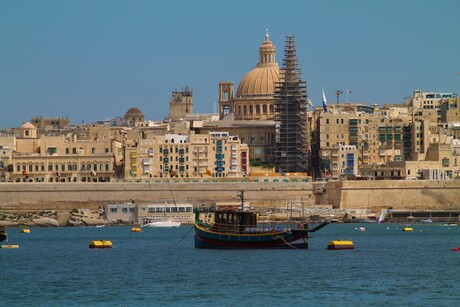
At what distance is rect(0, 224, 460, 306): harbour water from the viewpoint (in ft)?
159

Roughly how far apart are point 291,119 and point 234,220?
5727cm

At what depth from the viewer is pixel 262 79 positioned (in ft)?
454

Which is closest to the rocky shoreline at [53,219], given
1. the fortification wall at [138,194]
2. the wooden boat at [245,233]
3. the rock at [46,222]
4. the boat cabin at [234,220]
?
the rock at [46,222]

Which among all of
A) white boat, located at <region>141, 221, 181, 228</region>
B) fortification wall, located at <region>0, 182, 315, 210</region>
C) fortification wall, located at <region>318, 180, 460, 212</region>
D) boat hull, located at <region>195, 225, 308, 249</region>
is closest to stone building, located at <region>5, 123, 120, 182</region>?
fortification wall, located at <region>0, 182, 315, 210</region>

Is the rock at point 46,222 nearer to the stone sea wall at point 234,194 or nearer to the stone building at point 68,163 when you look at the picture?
the stone sea wall at point 234,194

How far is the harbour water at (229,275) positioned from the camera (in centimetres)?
4859

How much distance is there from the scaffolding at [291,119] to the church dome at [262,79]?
11827 mm

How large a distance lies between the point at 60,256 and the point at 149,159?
5088 centimetres

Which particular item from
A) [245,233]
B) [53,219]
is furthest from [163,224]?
[245,233]

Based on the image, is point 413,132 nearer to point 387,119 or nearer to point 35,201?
point 387,119

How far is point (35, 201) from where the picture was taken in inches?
4392

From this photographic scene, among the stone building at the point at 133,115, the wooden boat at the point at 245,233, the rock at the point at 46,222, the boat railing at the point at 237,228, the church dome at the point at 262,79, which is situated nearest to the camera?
the wooden boat at the point at 245,233

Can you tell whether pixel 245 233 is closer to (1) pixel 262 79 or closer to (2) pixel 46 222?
(2) pixel 46 222

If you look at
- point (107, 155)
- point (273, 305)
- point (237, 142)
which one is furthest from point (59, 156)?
point (273, 305)
